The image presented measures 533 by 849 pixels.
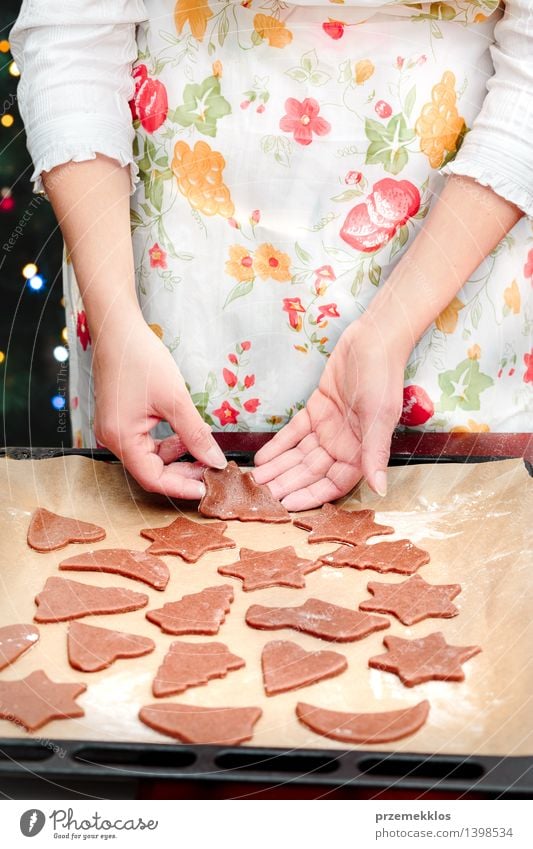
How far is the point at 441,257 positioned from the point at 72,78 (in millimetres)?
574

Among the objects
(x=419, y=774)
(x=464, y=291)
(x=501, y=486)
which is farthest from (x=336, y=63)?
(x=419, y=774)

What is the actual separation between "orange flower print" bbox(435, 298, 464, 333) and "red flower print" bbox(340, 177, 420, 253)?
0.14m

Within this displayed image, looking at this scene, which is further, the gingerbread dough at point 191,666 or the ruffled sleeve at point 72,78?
the ruffled sleeve at point 72,78

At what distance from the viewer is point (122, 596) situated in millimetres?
1011

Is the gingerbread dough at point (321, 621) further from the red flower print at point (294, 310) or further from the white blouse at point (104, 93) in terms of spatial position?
the white blouse at point (104, 93)

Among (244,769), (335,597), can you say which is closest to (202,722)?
(244,769)

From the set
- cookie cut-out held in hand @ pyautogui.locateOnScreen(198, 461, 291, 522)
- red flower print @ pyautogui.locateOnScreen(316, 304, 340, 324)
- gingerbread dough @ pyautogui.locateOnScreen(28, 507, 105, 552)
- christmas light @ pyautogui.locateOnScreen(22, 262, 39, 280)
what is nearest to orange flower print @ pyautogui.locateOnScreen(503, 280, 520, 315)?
red flower print @ pyautogui.locateOnScreen(316, 304, 340, 324)

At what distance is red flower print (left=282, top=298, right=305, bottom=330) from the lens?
131cm

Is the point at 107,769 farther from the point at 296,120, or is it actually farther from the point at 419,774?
the point at 296,120

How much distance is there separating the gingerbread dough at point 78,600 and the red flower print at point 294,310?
503 mm

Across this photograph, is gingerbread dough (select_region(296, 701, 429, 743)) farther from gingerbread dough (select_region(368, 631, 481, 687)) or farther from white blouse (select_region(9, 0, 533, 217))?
white blouse (select_region(9, 0, 533, 217))

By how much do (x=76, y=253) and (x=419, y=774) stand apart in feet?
2.83

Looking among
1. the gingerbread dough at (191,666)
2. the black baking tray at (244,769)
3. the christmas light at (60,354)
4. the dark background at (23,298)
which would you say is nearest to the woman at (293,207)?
the gingerbread dough at (191,666)

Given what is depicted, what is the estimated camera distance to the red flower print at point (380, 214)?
127 centimetres
